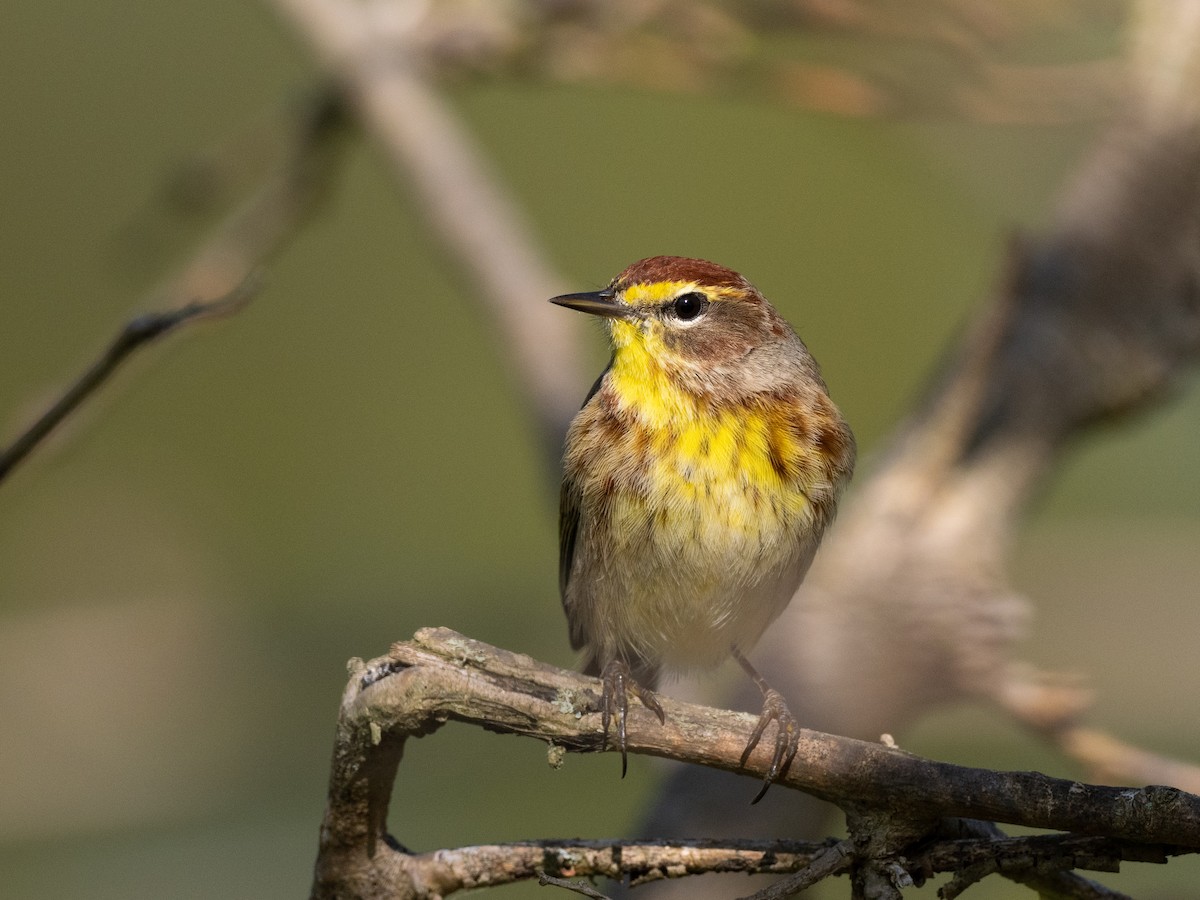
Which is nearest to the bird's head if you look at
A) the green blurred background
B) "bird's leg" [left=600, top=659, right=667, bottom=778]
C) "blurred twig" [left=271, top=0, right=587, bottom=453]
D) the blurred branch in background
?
"blurred twig" [left=271, top=0, right=587, bottom=453]

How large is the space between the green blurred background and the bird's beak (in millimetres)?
1284

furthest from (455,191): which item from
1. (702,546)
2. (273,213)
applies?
(702,546)

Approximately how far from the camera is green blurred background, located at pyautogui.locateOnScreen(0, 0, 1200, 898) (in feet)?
16.3

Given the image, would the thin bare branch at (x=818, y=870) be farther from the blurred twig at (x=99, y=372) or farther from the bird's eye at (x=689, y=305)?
the bird's eye at (x=689, y=305)

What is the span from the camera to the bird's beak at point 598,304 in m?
3.35

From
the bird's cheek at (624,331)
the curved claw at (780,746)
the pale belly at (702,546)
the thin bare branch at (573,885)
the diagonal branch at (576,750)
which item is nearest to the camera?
the diagonal branch at (576,750)

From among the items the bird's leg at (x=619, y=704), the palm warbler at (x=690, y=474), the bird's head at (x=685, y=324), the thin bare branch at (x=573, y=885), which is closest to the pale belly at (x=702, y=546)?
the palm warbler at (x=690, y=474)

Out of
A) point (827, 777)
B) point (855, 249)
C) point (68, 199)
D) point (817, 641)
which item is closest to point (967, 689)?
point (817, 641)

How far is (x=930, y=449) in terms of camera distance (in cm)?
411

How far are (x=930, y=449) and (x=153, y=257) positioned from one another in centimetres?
346

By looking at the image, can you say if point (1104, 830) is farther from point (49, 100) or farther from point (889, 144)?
point (49, 100)

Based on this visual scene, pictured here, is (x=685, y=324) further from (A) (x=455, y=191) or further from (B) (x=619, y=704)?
(A) (x=455, y=191)

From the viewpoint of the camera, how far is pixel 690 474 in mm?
3086

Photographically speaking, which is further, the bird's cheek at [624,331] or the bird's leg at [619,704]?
the bird's cheek at [624,331]
